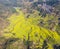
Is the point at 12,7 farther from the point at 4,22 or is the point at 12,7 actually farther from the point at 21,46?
the point at 21,46

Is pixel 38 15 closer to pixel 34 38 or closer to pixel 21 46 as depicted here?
pixel 34 38

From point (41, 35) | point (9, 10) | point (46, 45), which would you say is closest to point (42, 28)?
point (41, 35)

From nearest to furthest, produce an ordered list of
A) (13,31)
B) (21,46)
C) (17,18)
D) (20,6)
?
(21,46), (13,31), (17,18), (20,6)

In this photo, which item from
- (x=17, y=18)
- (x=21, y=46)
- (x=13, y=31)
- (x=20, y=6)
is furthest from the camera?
(x=20, y=6)

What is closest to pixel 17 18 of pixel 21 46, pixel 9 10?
pixel 9 10

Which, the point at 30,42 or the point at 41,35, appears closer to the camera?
the point at 30,42

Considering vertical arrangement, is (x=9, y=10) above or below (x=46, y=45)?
above
